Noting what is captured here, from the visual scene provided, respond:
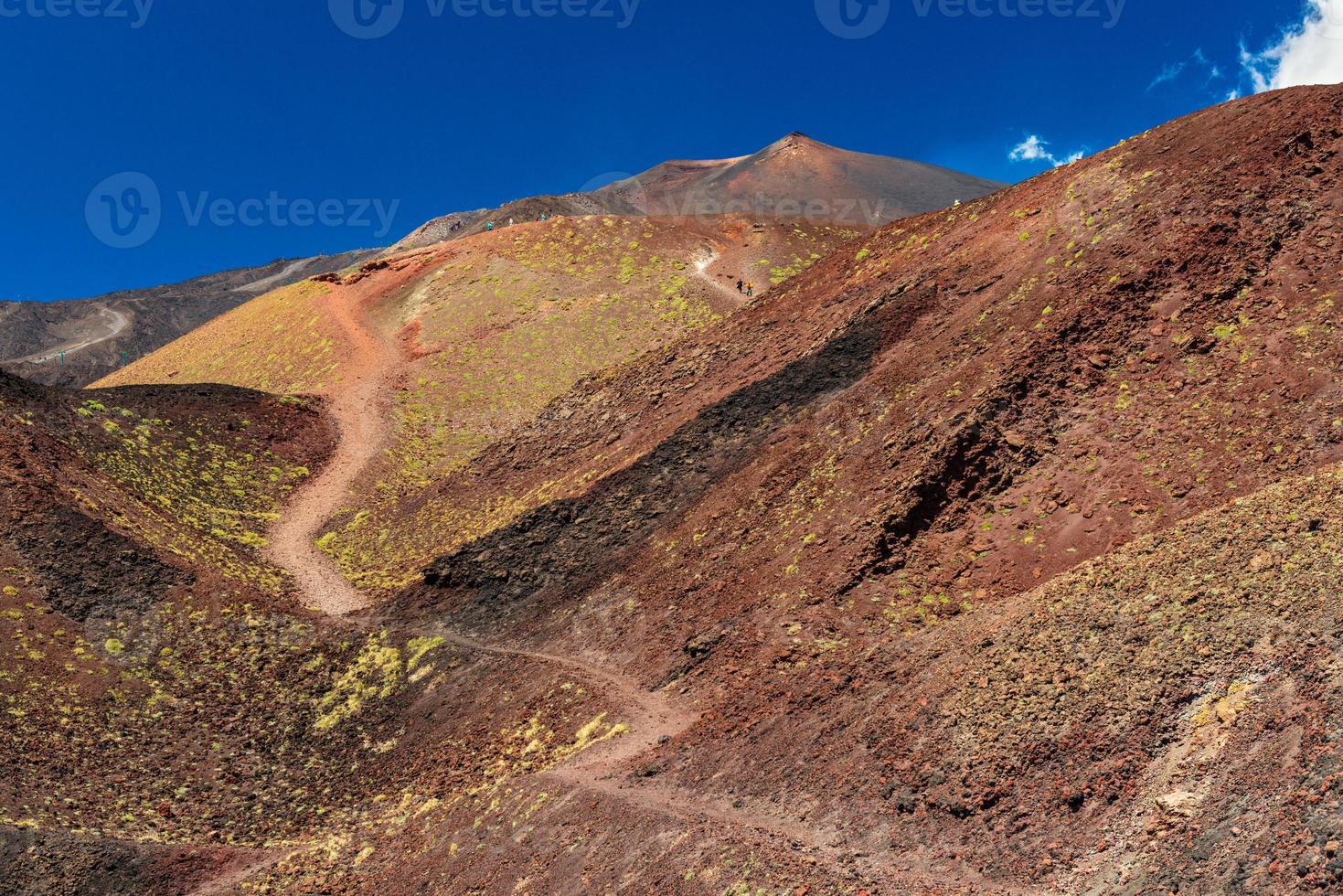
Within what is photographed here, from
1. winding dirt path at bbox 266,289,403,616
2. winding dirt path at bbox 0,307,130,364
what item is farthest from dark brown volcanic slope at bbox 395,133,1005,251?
winding dirt path at bbox 0,307,130,364

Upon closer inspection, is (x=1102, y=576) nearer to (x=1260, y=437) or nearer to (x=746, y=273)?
(x=1260, y=437)

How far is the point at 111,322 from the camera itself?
390 feet

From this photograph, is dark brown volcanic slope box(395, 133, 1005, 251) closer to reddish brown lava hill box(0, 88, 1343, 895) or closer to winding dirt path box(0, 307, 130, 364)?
winding dirt path box(0, 307, 130, 364)

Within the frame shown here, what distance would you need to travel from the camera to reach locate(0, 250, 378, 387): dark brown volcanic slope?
102 metres

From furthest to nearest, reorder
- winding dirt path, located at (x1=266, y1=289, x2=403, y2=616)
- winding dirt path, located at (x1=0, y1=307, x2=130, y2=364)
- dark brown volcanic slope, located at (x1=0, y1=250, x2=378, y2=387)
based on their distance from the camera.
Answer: winding dirt path, located at (x1=0, y1=307, x2=130, y2=364) < dark brown volcanic slope, located at (x1=0, y1=250, x2=378, y2=387) < winding dirt path, located at (x1=266, y1=289, x2=403, y2=616)

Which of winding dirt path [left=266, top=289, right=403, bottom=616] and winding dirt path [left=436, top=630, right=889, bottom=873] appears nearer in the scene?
winding dirt path [left=436, top=630, right=889, bottom=873]

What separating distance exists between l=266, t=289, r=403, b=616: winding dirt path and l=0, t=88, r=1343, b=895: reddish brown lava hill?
2770 millimetres

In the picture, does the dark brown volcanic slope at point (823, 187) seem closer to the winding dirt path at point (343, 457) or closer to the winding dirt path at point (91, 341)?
the winding dirt path at point (343, 457)

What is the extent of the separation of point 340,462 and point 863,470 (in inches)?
892

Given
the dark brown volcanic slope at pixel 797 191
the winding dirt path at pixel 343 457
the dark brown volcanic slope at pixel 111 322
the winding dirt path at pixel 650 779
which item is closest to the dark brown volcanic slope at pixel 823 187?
the dark brown volcanic slope at pixel 797 191

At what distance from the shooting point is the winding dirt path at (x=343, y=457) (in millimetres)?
28250

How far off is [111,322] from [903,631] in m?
126

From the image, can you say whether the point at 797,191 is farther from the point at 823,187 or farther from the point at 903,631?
the point at 903,631

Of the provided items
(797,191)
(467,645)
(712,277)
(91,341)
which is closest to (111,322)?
(91,341)
